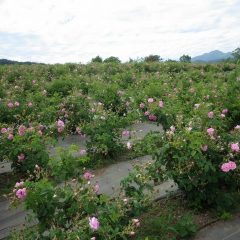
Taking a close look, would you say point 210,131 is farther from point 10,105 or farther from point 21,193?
point 10,105

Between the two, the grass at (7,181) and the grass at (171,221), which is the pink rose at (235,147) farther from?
the grass at (7,181)

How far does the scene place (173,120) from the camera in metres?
6.07

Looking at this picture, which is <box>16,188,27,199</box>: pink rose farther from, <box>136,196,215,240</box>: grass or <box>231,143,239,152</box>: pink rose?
<box>231,143,239,152</box>: pink rose

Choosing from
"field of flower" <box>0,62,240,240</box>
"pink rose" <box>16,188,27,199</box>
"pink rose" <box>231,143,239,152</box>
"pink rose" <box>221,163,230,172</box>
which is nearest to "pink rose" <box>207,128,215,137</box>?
"field of flower" <box>0,62,240,240</box>

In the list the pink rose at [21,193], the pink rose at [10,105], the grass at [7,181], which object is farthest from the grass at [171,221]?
the pink rose at [10,105]

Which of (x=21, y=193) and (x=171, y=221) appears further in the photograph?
(x=171, y=221)

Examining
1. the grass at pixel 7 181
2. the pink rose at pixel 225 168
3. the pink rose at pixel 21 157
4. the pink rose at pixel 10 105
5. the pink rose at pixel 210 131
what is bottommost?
the grass at pixel 7 181

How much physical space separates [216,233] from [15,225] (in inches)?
90.9

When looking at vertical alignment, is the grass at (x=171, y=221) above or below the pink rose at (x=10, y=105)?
below

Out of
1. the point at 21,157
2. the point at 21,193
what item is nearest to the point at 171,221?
the point at 21,193

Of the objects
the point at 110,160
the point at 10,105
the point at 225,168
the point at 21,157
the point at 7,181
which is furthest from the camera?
the point at 10,105

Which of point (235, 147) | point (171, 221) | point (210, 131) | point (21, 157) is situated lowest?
point (171, 221)

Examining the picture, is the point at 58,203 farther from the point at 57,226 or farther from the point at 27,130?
the point at 27,130

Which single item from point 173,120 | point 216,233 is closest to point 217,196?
point 216,233
